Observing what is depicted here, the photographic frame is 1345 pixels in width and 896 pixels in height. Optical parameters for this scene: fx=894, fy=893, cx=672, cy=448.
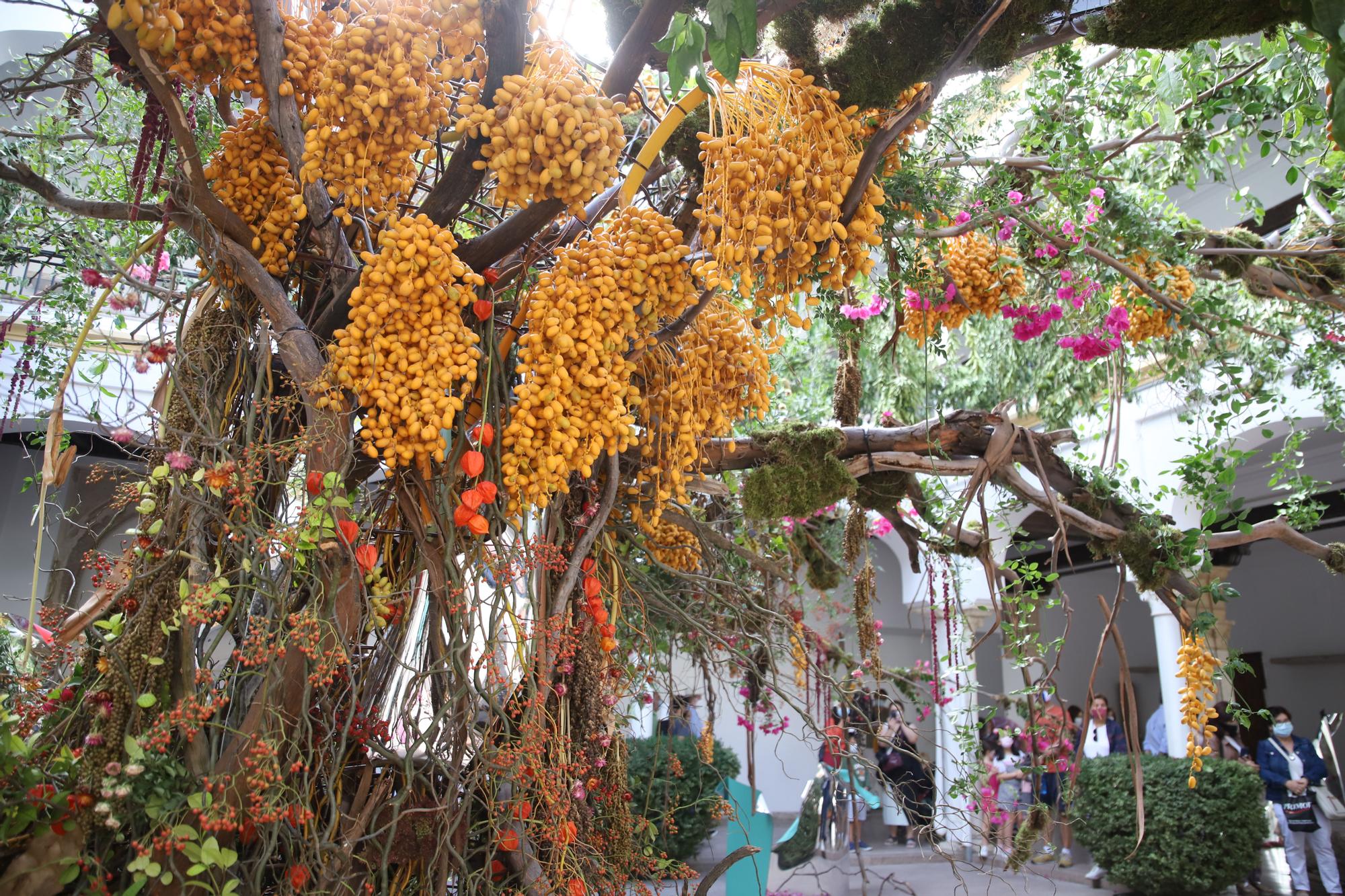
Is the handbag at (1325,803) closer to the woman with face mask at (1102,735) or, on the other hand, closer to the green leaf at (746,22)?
the woman with face mask at (1102,735)

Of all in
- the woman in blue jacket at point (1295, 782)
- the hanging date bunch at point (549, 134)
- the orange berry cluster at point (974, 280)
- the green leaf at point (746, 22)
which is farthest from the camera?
the woman in blue jacket at point (1295, 782)

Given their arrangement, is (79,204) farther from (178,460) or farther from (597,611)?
(597,611)

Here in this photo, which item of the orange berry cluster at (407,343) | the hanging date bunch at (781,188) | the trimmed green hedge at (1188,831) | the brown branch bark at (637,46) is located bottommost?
the trimmed green hedge at (1188,831)

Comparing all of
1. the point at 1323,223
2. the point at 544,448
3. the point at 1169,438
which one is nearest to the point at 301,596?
the point at 544,448

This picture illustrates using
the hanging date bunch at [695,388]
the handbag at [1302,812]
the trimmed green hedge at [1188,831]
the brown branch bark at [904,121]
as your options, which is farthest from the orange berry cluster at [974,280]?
the handbag at [1302,812]

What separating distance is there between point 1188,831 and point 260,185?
6.28 metres

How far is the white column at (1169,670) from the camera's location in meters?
6.53

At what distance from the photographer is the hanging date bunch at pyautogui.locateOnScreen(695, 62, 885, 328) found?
5.19 ft

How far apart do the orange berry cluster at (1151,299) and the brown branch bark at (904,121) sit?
207cm

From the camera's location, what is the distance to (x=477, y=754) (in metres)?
1.68

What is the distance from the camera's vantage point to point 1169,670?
669cm

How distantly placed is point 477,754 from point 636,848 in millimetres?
713

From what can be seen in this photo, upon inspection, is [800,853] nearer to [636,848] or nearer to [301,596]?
[636,848]

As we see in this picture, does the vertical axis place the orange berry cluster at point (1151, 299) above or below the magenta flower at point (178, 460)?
above
